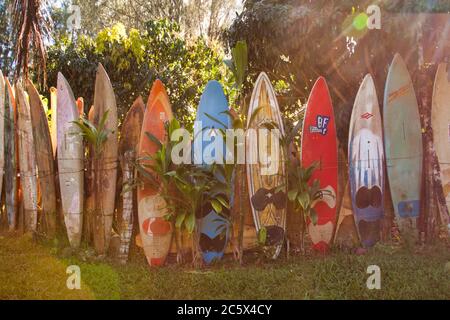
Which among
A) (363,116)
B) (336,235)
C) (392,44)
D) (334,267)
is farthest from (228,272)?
(392,44)

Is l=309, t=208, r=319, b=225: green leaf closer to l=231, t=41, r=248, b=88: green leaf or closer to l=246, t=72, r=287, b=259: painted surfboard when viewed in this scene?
l=246, t=72, r=287, b=259: painted surfboard

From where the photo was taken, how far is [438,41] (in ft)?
16.3

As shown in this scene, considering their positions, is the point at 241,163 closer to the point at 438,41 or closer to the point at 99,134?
the point at 99,134

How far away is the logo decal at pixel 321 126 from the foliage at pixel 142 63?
11.9 ft

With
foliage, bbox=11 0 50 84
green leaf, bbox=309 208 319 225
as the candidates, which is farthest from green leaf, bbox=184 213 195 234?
foliage, bbox=11 0 50 84

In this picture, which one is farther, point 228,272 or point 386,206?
point 386,206

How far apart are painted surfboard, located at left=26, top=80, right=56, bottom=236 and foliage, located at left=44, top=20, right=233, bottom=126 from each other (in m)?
3.06

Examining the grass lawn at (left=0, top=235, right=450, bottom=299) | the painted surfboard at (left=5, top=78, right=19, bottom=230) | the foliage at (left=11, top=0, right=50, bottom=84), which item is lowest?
the grass lawn at (left=0, top=235, right=450, bottom=299)

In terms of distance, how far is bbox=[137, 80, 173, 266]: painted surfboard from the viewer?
4156mm

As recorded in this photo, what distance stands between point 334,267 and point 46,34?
14.2 ft

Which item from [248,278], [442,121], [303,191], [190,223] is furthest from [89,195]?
[442,121]

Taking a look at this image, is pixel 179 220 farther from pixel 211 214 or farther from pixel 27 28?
pixel 27 28

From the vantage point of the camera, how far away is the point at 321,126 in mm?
4598

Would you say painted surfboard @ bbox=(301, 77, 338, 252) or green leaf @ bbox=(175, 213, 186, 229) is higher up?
painted surfboard @ bbox=(301, 77, 338, 252)
